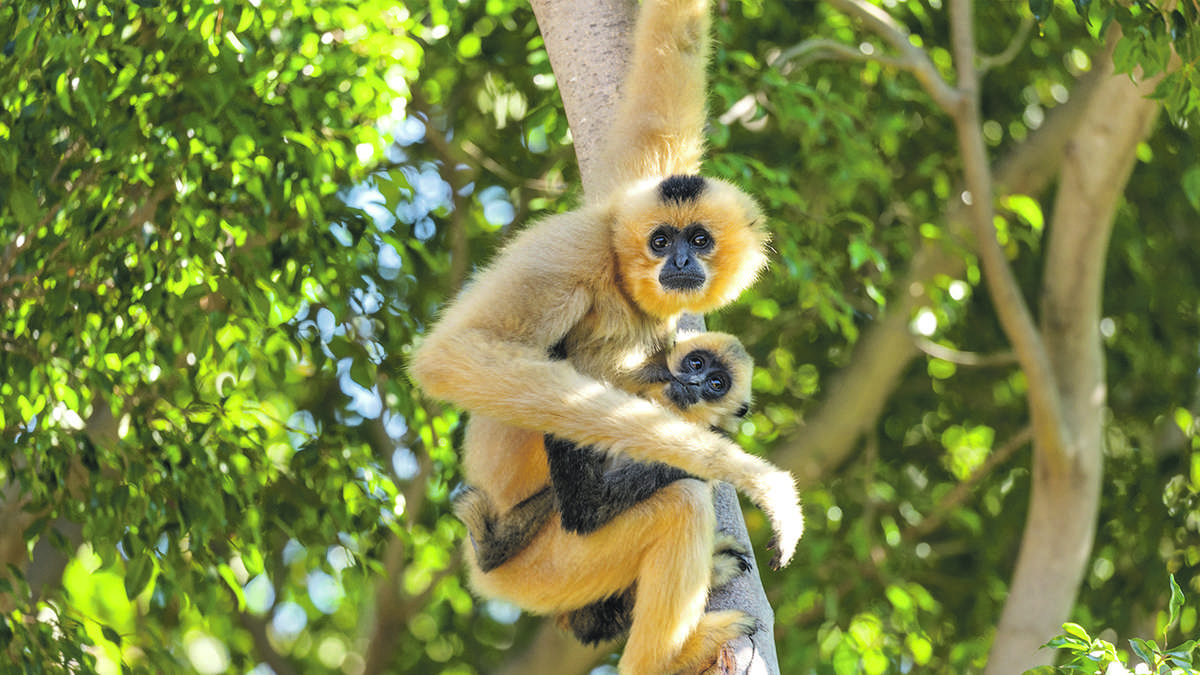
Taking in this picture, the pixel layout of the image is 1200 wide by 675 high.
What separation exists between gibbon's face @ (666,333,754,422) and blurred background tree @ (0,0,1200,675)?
123cm

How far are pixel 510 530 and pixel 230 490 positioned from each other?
1.33 m

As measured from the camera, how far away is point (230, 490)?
14.3 ft

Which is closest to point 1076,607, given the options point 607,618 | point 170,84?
point 607,618

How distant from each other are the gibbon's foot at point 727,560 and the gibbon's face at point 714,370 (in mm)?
Answer: 671

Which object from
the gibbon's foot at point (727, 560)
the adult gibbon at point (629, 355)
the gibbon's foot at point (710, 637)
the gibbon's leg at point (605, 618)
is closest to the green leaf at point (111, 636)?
the adult gibbon at point (629, 355)

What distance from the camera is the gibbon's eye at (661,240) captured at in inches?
139

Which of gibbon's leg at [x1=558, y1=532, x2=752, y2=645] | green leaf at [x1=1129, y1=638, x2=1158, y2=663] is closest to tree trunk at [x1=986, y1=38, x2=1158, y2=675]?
gibbon's leg at [x1=558, y1=532, x2=752, y2=645]

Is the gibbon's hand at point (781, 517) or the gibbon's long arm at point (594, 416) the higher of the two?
the gibbon's long arm at point (594, 416)

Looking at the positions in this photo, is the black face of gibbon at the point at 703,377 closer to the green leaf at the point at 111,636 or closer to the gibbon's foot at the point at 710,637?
the gibbon's foot at the point at 710,637

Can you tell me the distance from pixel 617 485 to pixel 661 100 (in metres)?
1.37

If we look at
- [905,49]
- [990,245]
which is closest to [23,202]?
[905,49]

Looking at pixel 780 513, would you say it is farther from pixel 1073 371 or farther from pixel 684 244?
pixel 1073 371

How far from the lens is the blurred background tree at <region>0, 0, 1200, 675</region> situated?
421 cm

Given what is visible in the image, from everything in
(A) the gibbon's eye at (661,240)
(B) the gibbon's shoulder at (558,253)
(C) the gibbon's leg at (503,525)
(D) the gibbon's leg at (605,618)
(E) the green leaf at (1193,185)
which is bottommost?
(E) the green leaf at (1193,185)
